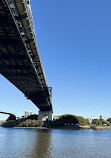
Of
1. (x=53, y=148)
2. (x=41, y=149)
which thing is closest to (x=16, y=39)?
(x=41, y=149)

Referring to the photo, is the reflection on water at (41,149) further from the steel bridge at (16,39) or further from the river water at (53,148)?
the steel bridge at (16,39)

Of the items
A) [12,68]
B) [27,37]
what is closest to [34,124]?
[12,68]

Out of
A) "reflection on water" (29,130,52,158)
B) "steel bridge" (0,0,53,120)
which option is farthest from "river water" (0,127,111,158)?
"steel bridge" (0,0,53,120)

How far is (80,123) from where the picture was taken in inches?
4584

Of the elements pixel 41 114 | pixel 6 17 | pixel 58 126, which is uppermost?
pixel 6 17

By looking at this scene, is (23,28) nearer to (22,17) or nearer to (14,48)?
(22,17)

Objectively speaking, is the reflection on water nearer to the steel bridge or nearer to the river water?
the river water

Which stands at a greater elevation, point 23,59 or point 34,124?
point 23,59

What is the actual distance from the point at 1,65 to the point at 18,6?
24.2 metres

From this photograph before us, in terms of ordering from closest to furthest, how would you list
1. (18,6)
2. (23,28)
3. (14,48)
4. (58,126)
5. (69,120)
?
(18,6), (23,28), (14,48), (58,126), (69,120)

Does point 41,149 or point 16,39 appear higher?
point 16,39

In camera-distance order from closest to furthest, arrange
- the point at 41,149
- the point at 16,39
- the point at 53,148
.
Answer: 1. the point at 41,149
2. the point at 53,148
3. the point at 16,39

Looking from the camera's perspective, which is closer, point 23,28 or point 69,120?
point 23,28

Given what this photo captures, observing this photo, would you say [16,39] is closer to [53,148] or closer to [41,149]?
[41,149]
